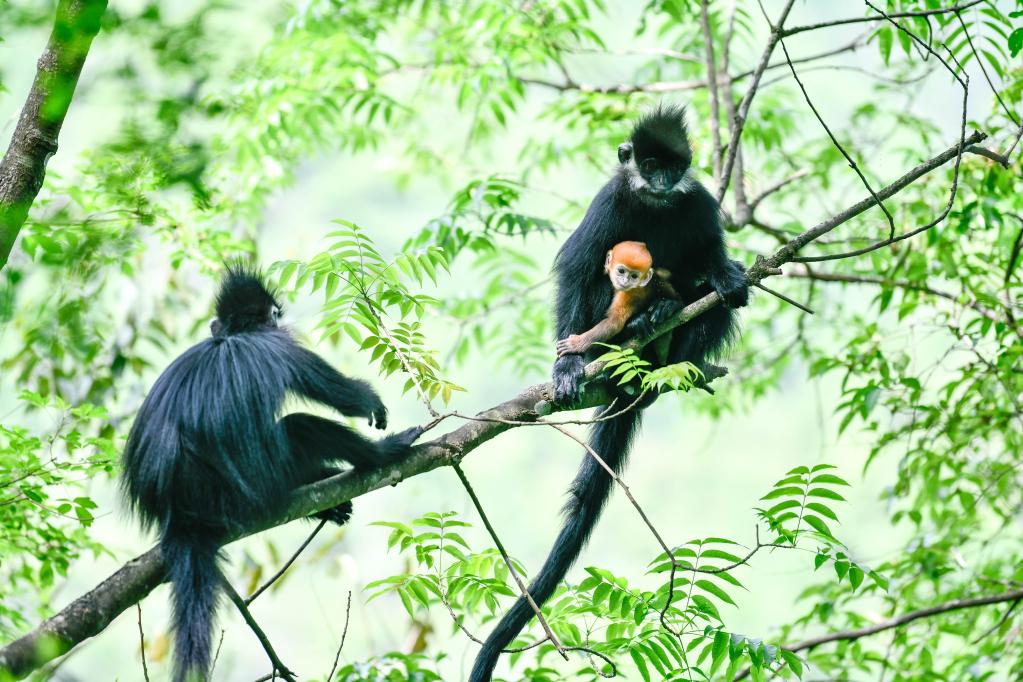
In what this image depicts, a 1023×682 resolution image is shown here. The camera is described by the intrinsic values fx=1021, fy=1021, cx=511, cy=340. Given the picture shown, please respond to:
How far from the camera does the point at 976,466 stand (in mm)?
4219

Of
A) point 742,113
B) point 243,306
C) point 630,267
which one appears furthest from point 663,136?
point 243,306

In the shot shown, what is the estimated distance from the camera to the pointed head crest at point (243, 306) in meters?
3.69

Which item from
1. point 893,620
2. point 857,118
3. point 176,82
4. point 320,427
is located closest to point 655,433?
point 857,118

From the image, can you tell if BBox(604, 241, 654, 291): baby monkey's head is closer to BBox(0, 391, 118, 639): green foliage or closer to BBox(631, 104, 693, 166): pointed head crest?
BBox(631, 104, 693, 166): pointed head crest

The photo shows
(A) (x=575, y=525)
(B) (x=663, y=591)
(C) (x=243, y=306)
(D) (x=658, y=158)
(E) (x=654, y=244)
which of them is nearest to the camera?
(B) (x=663, y=591)

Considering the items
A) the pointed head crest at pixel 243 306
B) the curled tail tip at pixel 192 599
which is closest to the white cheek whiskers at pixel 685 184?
the pointed head crest at pixel 243 306

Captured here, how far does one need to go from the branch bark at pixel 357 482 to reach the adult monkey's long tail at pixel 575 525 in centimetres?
48

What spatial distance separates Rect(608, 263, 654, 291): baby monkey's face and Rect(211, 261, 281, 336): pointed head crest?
Answer: 4.21ft

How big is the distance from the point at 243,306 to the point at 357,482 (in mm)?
1110

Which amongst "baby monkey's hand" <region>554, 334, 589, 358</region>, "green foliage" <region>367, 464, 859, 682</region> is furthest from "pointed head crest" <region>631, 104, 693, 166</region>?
"green foliage" <region>367, 464, 859, 682</region>

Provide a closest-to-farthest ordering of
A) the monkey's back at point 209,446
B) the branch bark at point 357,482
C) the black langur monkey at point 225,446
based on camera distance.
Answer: the branch bark at point 357,482 → the black langur monkey at point 225,446 → the monkey's back at point 209,446

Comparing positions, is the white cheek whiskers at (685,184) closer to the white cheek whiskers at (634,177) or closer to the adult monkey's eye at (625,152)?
the white cheek whiskers at (634,177)

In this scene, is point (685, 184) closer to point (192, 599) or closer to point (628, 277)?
point (628, 277)

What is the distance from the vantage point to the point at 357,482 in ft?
9.53
